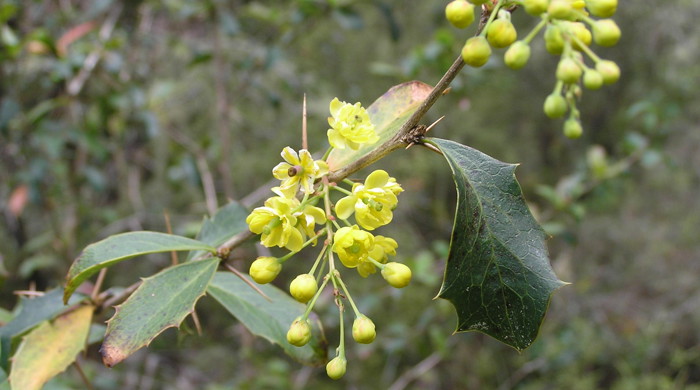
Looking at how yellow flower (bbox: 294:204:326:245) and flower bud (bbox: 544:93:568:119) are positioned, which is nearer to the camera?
yellow flower (bbox: 294:204:326:245)

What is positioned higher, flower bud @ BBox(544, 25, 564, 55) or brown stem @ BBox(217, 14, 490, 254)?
flower bud @ BBox(544, 25, 564, 55)

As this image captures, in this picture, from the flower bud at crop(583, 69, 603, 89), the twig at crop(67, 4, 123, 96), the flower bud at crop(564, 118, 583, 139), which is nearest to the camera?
the flower bud at crop(583, 69, 603, 89)

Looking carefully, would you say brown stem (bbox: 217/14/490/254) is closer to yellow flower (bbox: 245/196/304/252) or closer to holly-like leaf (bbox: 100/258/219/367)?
yellow flower (bbox: 245/196/304/252)

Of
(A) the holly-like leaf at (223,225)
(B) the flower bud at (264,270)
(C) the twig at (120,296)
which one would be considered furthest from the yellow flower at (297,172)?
(C) the twig at (120,296)

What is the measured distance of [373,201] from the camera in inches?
29.6

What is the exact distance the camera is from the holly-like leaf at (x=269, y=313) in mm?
901

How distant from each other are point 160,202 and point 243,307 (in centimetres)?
318

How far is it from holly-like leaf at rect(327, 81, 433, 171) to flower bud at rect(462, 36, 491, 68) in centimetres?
18

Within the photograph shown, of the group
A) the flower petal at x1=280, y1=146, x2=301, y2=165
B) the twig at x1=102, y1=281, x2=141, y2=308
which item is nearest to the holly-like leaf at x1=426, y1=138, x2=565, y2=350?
the flower petal at x1=280, y1=146, x2=301, y2=165

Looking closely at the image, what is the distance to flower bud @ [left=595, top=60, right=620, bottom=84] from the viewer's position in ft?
2.70

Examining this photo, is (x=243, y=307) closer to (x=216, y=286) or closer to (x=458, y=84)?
(x=216, y=286)

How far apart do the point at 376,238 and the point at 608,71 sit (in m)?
0.44

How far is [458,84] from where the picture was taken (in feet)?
6.86

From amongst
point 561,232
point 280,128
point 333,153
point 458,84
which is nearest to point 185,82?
point 280,128
